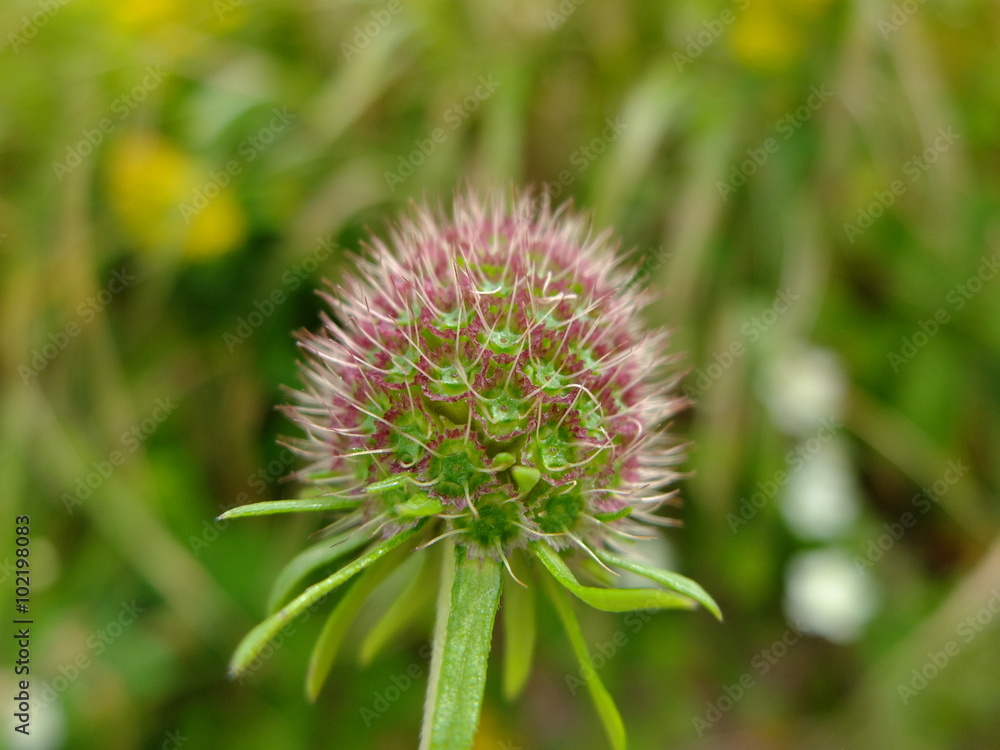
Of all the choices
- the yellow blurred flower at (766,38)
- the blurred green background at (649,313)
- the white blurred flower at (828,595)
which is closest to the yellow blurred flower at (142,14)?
the blurred green background at (649,313)

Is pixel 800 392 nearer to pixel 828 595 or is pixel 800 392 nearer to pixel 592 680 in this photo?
pixel 828 595

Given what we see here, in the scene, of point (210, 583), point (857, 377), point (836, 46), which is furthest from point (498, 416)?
point (836, 46)

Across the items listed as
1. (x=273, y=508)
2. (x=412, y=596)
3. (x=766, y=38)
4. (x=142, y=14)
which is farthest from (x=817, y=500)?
(x=142, y=14)

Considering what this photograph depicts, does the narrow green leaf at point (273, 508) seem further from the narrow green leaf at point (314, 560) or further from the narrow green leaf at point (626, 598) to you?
the narrow green leaf at point (626, 598)

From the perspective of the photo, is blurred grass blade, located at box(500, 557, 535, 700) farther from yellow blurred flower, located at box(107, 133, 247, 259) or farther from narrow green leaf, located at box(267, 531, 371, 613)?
yellow blurred flower, located at box(107, 133, 247, 259)

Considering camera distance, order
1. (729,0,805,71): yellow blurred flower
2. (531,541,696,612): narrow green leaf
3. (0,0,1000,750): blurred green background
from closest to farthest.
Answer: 1. (531,541,696,612): narrow green leaf
2. (0,0,1000,750): blurred green background
3. (729,0,805,71): yellow blurred flower

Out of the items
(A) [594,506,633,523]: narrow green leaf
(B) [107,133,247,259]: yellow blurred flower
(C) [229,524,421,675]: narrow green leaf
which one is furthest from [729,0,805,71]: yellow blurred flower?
(C) [229,524,421,675]: narrow green leaf
